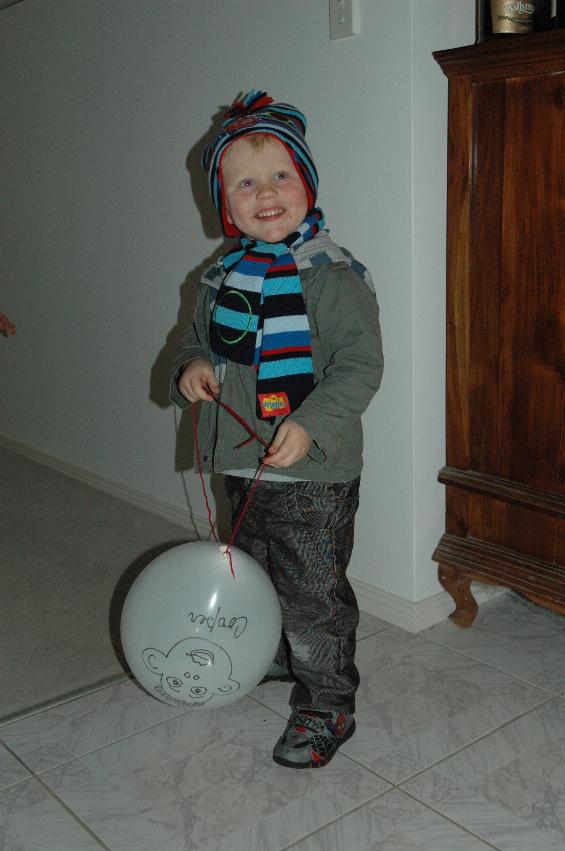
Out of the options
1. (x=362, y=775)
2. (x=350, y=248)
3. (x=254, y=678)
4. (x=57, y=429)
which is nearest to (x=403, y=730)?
(x=362, y=775)

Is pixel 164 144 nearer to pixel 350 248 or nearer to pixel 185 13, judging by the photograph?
pixel 185 13

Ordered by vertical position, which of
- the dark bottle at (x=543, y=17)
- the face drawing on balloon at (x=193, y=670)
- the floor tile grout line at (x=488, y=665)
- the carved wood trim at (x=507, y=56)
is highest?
the dark bottle at (x=543, y=17)

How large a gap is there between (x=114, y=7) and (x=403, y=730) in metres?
2.09

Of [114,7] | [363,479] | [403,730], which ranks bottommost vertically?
[403,730]

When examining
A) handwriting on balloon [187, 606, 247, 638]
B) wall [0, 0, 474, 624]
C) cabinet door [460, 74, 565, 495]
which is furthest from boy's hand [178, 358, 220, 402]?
cabinet door [460, 74, 565, 495]

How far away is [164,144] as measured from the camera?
2480 millimetres

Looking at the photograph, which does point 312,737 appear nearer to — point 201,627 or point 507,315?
point 201,627

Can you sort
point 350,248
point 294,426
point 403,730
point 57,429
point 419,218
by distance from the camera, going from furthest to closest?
point 57,429 < point 350,248 < point 419,218 < point 403,730 < point 294,426

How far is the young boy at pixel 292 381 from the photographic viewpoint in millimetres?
1450

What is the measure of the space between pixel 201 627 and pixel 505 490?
78 centimetres

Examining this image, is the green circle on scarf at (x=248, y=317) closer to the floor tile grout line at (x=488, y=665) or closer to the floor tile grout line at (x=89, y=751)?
the floor tile grout line at (x=89, y=751)

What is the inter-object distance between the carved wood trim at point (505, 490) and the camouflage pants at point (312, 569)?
1.31 ft

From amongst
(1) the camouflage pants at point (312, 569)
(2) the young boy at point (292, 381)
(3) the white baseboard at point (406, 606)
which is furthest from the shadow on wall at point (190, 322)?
(1) the camouflage pants at point (312, 569)

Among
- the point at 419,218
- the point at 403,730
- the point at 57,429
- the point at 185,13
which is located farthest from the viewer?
the point at 57,429
